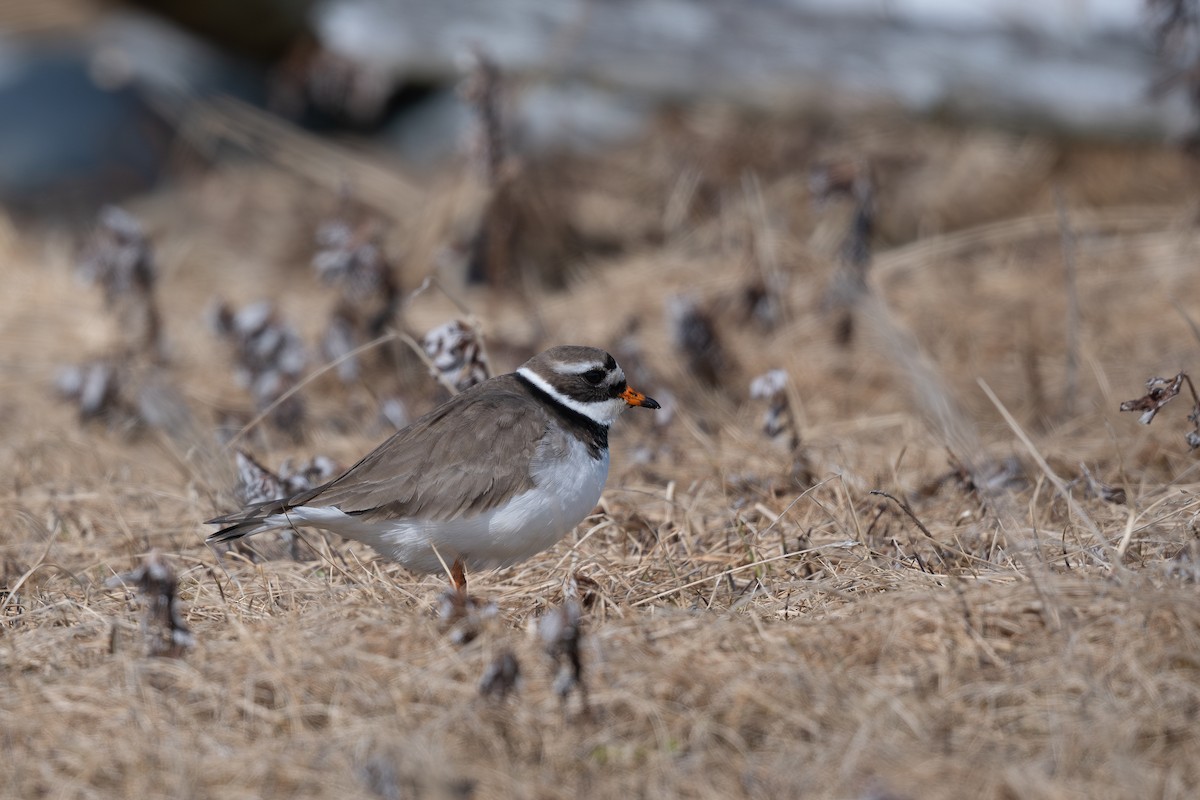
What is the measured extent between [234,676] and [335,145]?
9.32 meters

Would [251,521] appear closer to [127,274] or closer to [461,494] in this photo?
[461,494]

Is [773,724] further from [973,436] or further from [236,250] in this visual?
[236,250]

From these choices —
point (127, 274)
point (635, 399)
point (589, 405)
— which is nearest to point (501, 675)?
point (589, 405)

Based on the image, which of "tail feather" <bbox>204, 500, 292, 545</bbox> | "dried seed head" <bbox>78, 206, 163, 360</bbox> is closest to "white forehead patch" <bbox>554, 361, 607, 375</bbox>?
"tail feather" <bbox>204, 500, 292, 545</bbox>

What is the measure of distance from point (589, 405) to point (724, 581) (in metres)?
1.02

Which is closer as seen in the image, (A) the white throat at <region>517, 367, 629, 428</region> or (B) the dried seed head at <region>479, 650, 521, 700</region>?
(B) the dried seed head at <region>479, 650, 521, 700</region>

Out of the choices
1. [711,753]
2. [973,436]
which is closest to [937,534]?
[973,436]

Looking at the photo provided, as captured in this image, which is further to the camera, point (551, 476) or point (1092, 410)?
point (1092, 410)

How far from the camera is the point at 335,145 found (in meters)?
12.5

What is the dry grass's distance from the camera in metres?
3.45

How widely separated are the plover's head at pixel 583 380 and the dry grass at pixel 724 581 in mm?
498

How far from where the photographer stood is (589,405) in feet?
17.8

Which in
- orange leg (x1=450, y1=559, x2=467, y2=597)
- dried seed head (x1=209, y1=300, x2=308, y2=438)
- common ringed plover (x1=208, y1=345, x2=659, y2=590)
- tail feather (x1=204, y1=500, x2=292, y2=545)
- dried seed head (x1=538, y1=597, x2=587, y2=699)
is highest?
dried seed head (x1=538, y1=597, x2=587, y2=699)

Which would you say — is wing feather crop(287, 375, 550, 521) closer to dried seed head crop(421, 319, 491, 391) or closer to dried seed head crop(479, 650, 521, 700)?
dried seed head crop(421, 319, 491, 391)
